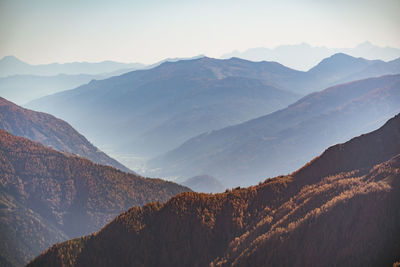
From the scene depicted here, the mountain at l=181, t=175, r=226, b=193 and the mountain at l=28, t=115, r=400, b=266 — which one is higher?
the mountain at l=28, t=115, r=400, b=266

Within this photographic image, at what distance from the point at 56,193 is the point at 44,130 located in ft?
249

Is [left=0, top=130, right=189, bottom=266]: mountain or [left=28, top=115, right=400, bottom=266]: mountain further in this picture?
[left=0, top=130, right=189, bottom=266]: mountain

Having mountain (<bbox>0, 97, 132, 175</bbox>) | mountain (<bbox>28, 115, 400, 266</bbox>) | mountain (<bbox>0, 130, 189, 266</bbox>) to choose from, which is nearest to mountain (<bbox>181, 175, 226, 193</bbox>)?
mountain (<bbox>0, 97, 132, 175</bbox>)

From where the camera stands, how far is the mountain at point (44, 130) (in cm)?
11391

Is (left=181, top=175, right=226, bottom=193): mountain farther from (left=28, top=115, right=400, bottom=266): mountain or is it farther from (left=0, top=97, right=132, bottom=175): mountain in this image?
(left=28, top=115, right=400, bottom=266): mountain

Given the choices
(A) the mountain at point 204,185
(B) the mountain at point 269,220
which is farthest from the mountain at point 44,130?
(B) the mountain at point 269,220

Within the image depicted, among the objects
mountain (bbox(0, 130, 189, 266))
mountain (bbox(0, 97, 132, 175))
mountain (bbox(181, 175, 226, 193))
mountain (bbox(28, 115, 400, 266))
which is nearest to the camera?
mountain (bbox(28, 115, 400, 266))

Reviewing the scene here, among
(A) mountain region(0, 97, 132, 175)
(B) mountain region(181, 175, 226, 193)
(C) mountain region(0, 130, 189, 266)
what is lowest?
(B) mountain region(181, 175, 226, 193)

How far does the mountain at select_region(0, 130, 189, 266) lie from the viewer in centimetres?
4938

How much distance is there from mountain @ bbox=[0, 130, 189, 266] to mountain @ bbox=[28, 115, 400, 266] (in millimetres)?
29483

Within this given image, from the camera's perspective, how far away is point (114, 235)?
19281mm

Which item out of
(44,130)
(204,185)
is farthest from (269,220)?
(204,185)

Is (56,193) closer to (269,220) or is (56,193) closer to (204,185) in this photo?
(269,220)

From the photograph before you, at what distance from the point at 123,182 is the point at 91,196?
7261mm
